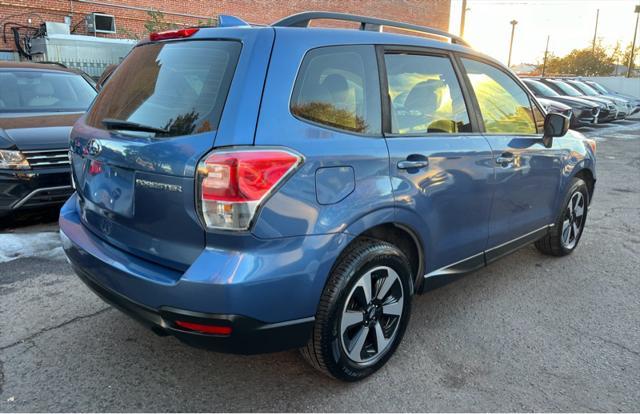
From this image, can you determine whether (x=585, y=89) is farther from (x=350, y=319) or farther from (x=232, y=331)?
(x=232, y=331)

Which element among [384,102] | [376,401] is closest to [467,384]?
[376,401]

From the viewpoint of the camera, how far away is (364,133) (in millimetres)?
2547

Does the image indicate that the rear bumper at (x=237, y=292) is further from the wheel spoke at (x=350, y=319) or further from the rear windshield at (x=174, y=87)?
the rear windshield at (x=174, y=87)

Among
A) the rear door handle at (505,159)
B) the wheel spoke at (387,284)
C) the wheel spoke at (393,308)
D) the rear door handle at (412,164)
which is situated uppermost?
the rear door handle at (412,164)

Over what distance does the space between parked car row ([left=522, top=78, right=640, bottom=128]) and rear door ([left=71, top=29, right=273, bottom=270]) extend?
42.8ft

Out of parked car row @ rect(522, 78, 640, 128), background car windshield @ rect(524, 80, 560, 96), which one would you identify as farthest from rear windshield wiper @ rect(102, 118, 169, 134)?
background car windshield @ rect(524, 80, 560, 96)

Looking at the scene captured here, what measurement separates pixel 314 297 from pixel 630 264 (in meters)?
3.59

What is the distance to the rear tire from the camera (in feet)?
14.4

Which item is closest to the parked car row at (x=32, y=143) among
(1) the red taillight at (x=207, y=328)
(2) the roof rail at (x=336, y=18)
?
(2) the roof rail at (x=336, y=18)

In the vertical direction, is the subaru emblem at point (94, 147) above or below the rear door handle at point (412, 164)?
above

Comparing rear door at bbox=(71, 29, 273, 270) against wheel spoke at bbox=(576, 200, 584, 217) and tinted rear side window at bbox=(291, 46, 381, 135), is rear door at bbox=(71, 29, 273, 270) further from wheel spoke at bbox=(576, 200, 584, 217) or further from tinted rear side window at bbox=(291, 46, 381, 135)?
wheel spoke at bbox=(576, 200, 584, 217)

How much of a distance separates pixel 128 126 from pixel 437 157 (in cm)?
165

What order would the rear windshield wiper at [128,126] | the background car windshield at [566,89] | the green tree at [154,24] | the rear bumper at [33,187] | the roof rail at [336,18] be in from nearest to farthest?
1. the rear windshield wiper at [128,126]
2. the roof rail at [336,18]
3. the rear bumper at [33,187]
4. the background car windshield at [566,89]
5. the green tree at [154,24]

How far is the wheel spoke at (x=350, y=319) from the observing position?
250cm
